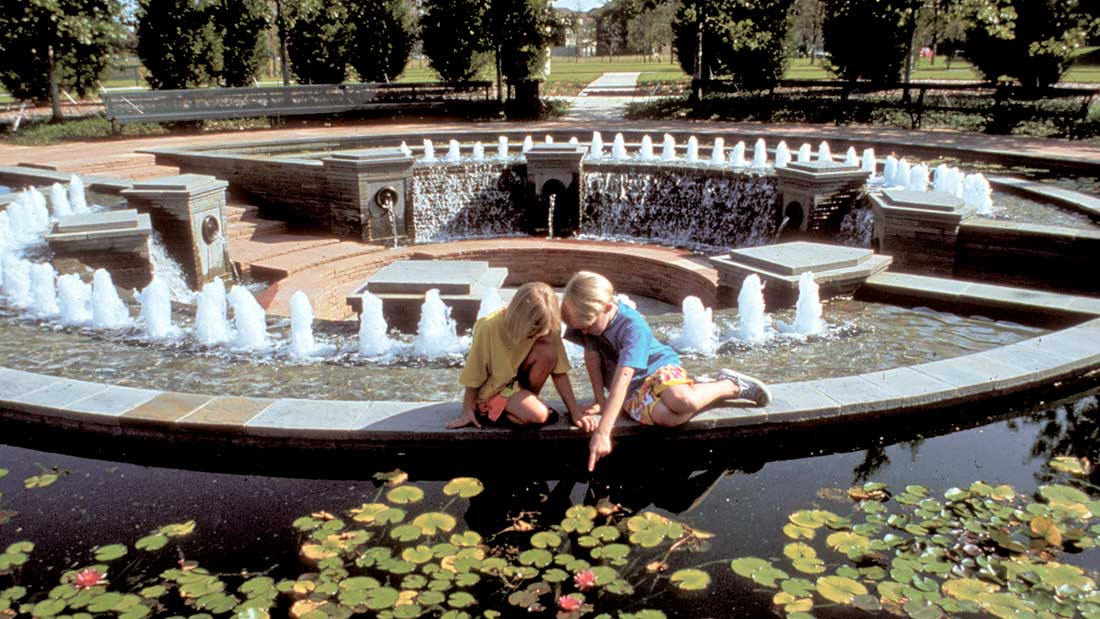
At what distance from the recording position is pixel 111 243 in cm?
852

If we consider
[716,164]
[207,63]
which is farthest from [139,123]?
[716,164]

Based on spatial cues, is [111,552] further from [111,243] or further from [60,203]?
[60,203]

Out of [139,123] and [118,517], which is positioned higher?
[139,123]

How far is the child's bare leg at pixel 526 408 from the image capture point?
407cm

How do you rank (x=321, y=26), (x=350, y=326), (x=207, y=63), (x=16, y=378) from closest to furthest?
(x=16, y=378) < (x=350, y=326) < (x=207, y=63) < (x=321, y=26)

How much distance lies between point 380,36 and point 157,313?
22517 mm

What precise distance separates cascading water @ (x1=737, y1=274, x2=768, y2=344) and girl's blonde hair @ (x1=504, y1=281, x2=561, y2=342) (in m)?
2.73

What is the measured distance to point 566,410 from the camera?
4379mm

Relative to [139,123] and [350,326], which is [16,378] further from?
[139,123]

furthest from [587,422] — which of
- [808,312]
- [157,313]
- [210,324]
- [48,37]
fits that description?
[48,37]

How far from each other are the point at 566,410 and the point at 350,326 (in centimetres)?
313

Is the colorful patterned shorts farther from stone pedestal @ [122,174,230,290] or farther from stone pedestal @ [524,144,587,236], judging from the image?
stone pedestal @ [524,144,587,236]

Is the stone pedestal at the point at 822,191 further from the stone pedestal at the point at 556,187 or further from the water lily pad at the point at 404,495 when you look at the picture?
the water lily pad at the point at 404,495

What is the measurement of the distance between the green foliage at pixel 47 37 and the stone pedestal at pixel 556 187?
14.3 meters
